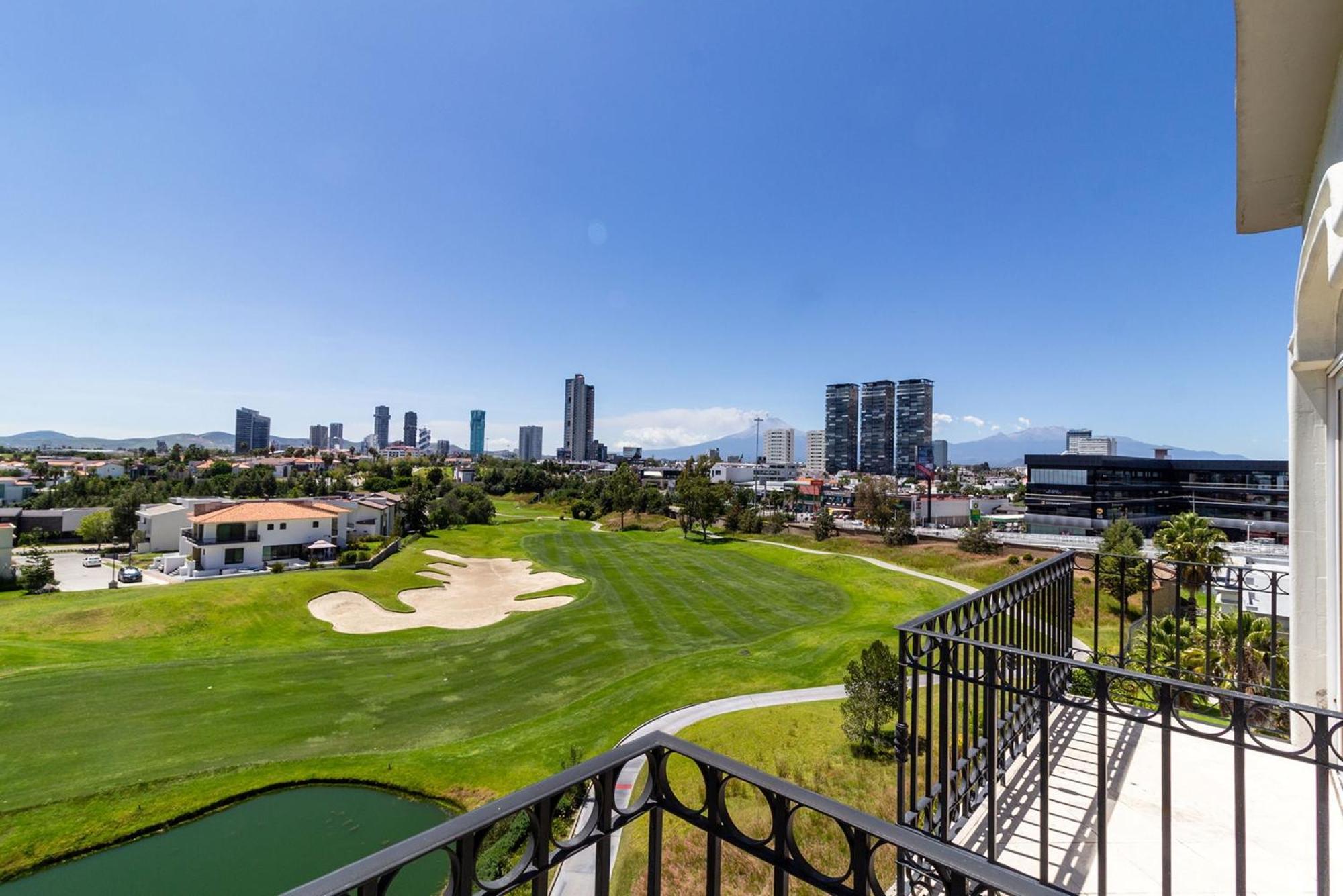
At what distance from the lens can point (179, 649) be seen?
1959 centimetres

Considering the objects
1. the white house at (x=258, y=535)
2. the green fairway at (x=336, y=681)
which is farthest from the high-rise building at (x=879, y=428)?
the white house at (x=258, y=535)

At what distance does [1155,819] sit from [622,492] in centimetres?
5526

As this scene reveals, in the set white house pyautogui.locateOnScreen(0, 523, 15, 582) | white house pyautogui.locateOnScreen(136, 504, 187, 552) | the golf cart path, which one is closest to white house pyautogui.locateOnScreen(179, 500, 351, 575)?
white house pyautogui.locateOnScreen(136, 504, 187, 552)

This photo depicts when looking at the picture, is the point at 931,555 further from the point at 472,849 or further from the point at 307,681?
the point at 472,849

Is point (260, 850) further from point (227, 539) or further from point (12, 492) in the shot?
point (12, 492)

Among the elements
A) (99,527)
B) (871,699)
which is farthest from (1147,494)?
(99,527)

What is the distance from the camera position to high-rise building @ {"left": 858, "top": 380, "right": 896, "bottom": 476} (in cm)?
14488

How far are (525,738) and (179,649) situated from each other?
15.7 meters

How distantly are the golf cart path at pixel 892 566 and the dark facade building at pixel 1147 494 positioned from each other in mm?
25718

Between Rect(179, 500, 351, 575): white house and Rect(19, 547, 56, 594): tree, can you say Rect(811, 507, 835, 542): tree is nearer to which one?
Rect(179, 500, 351, 575): white house

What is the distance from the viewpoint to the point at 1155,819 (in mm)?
4027

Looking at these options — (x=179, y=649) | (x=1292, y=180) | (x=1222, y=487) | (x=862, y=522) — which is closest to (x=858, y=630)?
(x=1292, y=180)

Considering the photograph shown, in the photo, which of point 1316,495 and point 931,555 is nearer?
point 1316,495

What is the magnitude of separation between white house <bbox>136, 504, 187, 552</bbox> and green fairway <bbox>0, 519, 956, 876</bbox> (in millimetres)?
18634
